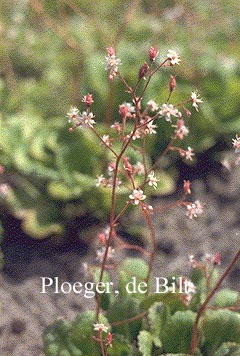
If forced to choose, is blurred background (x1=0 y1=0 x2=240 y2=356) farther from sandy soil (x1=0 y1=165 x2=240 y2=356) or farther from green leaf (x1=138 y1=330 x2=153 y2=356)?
green leaf (x1=138 y1=330 x2=153 y2=356)

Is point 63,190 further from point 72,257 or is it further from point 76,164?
point 72,257

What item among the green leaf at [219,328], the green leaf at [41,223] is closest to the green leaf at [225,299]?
the green leaf at [219,328]

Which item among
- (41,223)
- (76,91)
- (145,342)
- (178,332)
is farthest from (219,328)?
(76,91)

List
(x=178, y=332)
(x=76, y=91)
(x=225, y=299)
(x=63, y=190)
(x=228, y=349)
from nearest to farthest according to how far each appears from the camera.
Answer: (x=228, y=349) → (x=178, y=332) → (x=225, y=299) → (x=63, y=190) → (x=76, y=91)

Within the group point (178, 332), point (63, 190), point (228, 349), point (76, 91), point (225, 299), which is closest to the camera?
point (228, 349)

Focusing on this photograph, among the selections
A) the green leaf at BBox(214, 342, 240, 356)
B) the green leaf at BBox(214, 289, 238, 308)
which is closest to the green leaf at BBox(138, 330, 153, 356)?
the green leaf at BBox(214, 342, 240, 356)

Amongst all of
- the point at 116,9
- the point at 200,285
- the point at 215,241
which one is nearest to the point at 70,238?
the point at 215,241
